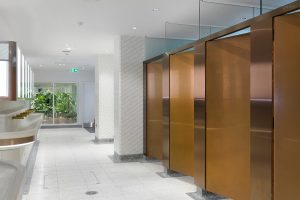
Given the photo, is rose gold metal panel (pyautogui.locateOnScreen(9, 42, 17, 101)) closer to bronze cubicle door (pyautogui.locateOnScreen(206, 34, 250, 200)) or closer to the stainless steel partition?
the stainless steel partition

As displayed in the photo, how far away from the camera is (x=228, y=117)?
4.59 meters

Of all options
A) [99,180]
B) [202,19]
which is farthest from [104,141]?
[202,19]

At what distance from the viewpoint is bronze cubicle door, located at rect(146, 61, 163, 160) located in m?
7.55

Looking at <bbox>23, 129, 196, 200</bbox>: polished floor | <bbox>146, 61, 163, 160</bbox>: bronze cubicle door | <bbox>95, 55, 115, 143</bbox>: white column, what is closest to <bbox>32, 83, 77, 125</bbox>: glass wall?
<bbox>95, 55, 115, 143</bbox>: white column

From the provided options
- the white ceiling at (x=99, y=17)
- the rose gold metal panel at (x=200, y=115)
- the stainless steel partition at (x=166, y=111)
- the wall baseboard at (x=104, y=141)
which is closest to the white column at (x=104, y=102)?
the wall baseboard at (x=104, y=141)

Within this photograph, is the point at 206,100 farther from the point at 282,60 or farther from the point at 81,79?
the point at 81,79

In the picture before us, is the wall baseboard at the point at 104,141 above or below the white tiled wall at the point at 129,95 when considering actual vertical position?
below

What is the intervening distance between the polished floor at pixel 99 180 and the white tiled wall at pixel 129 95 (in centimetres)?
60

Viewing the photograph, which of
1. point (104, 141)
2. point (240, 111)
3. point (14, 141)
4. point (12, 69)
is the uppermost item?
point (12, 69)

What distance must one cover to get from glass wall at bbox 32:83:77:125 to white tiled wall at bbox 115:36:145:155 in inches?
483

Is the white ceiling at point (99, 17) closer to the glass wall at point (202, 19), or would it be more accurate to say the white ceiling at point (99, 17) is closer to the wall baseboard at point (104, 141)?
the glass wall at point (202, 19)

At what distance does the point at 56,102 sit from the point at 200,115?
16.4 m

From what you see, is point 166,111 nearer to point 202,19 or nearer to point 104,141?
point 202,19

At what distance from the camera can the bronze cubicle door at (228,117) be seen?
432 centimetres
